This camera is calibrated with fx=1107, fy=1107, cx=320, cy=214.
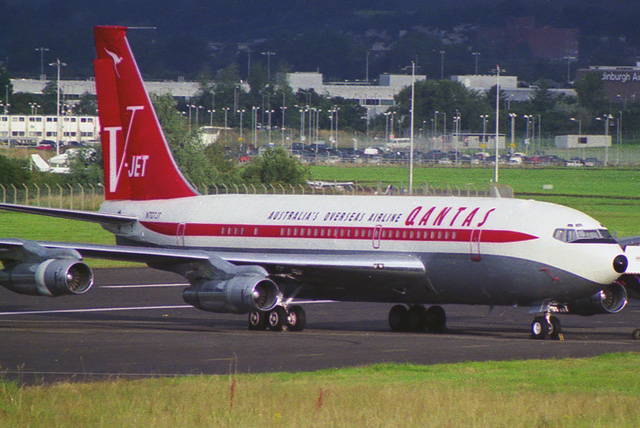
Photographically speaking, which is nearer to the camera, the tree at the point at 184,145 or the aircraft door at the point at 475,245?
the aircraft door at the point at 475,245

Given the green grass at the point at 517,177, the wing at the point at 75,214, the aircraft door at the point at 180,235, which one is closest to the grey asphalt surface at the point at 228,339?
the aircraft door at the point at 180,235

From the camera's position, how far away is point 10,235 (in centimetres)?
7300

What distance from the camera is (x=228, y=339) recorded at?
30.8m

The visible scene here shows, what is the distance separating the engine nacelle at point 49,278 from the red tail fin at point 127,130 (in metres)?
8.24

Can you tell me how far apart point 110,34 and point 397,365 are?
20.5 m

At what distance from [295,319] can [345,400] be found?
14937 millimetres

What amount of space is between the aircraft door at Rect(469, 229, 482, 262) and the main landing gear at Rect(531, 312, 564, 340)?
246 centimetres

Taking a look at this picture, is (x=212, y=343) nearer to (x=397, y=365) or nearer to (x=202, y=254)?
(x=202, y=254)

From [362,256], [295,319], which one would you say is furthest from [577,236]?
[295,319]

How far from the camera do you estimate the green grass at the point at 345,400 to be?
16.7 m

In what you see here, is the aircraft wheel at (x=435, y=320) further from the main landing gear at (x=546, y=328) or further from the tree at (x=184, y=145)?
the tree at (x=184, y=145)

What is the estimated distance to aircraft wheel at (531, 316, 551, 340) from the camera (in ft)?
103

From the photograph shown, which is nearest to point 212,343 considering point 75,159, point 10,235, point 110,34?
point 110,34

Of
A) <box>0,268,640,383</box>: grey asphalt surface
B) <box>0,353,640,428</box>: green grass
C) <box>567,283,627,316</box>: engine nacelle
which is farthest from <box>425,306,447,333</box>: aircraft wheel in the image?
<box>0,353,640,428</box>: green grass
